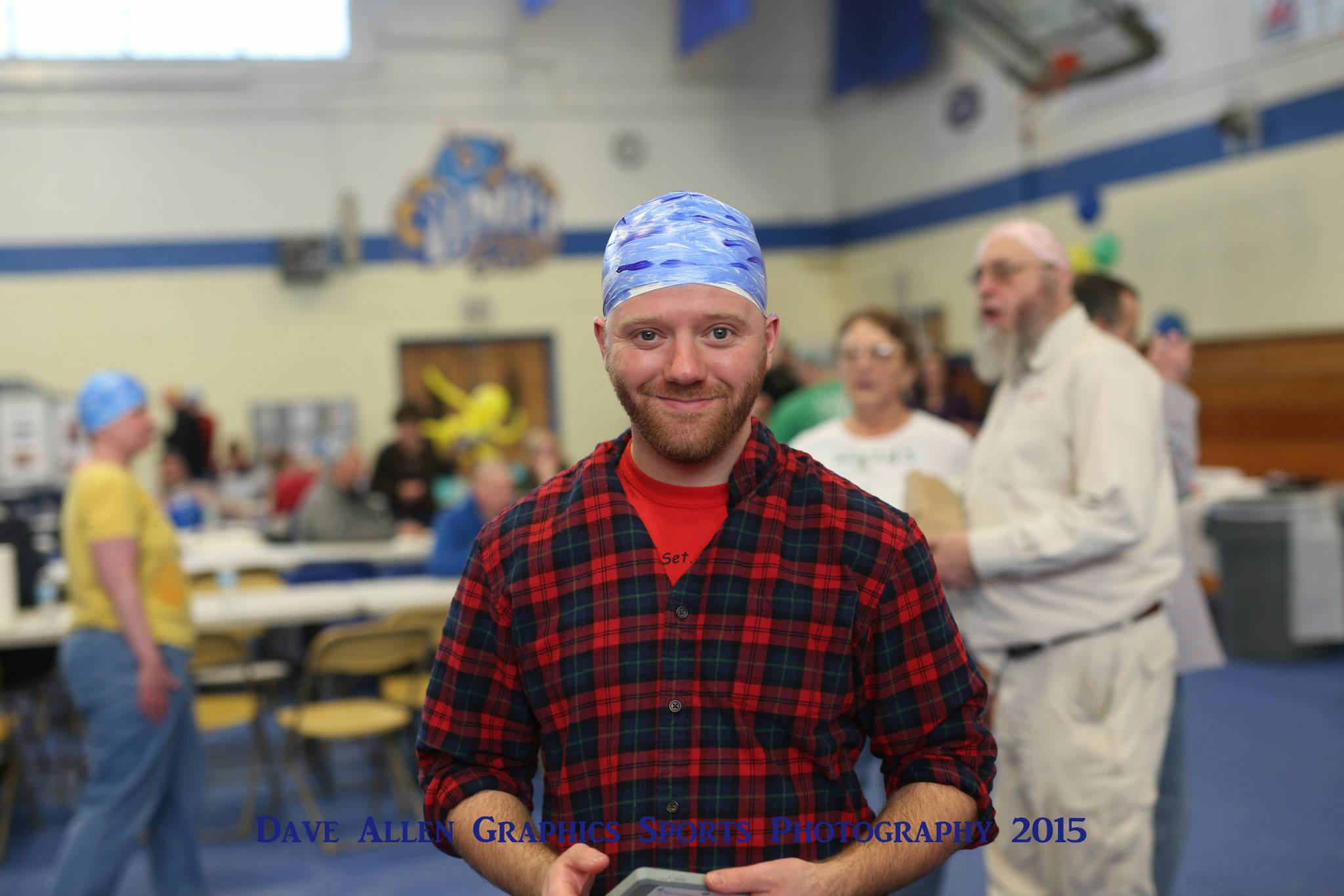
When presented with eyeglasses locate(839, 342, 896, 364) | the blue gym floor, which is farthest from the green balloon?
eyeglasses locate(839, 342, 896, 364)

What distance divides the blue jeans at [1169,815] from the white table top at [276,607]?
300 centimetres

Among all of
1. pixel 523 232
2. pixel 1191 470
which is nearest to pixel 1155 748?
pixel 1191 470

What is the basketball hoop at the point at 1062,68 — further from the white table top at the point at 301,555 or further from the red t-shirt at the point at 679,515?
the red t-shirt at the point at 679,515

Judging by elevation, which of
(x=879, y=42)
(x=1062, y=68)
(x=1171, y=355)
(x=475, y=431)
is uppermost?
(x=879, y=42)

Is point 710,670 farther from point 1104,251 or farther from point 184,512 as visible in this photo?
point 1104,251

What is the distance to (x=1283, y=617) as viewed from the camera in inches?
282

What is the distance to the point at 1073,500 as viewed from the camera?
2621 mm

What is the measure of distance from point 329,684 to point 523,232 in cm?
804

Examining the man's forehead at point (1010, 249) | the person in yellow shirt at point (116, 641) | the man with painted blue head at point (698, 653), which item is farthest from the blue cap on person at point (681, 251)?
the person in yellow shirt at point (116, 641)

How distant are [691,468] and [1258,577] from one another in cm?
657

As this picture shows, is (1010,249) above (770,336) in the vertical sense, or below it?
above

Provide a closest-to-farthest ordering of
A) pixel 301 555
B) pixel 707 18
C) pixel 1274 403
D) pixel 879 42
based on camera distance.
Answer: pixel 301 555, pixel 1274 403, pixel 707 18, pixel 879 42

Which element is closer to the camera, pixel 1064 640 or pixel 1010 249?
pixel 1064 640

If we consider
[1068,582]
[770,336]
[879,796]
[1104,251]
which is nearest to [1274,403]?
[1104,251]
